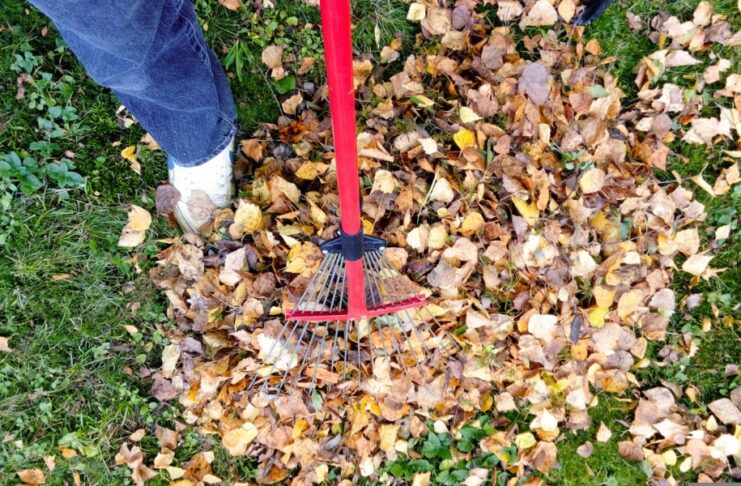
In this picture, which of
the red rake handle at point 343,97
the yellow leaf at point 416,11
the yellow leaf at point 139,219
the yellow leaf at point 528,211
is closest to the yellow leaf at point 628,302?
the yellow leaf at point 528,211

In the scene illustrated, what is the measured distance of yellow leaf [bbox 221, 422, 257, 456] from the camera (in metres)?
1.48

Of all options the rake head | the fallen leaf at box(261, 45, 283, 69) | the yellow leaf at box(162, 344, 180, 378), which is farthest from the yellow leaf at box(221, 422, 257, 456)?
the fallen leaf at box(261, 45, 283, 69)

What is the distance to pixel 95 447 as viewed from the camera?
1.58 m

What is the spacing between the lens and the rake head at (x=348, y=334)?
138 centimetres

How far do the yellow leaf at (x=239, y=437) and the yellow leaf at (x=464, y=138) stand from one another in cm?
90

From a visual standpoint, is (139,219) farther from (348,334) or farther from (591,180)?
(591,180)

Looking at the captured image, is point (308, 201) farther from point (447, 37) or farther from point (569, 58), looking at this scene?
point (569, 58)

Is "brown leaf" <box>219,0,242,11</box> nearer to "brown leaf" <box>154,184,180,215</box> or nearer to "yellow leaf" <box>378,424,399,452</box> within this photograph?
"brown leaf" <box>154,184,180,215</box>

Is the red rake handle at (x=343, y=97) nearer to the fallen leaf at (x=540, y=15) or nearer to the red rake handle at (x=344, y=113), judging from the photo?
the red rake handle at (x=344, y=113)

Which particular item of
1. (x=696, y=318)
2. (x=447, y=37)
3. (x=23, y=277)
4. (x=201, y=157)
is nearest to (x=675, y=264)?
(x=696, y=318)

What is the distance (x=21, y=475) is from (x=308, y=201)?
107 cm

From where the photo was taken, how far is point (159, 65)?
44.9 inches

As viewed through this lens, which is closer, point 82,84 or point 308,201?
point 308,201

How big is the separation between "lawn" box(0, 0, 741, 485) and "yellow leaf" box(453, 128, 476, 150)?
0.38 meters
